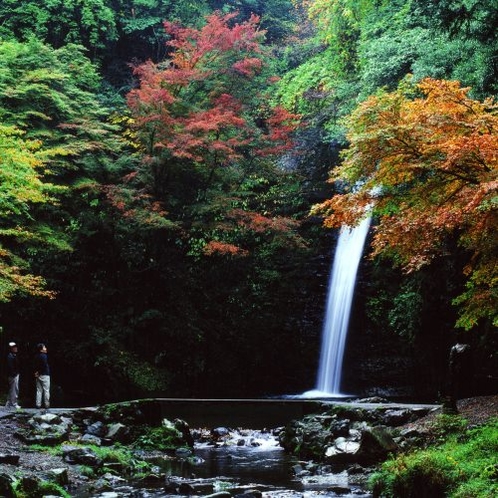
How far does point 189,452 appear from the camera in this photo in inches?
536

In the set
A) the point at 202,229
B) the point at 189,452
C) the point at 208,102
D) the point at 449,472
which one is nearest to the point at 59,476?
the point at 189,452

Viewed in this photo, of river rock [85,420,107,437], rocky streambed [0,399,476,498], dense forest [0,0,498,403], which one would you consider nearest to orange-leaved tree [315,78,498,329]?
rocky streambed [0,399,476,498]

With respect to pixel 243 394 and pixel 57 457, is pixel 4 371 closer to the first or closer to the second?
pixel 243 394

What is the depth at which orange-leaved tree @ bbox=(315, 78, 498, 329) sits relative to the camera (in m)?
8.87

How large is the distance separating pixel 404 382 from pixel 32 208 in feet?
44.5

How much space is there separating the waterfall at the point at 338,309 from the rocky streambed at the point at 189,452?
552cm

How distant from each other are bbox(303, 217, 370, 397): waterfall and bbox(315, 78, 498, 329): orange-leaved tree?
35.9 ft

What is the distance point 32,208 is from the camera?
64.3ft

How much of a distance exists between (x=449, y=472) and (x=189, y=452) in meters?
6.95

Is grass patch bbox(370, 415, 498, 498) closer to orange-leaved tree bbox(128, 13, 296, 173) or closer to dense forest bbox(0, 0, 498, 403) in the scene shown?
dense forest bbox(0, 0, 498, 403)

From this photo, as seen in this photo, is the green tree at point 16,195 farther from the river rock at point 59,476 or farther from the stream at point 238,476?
the stream at point 238,476

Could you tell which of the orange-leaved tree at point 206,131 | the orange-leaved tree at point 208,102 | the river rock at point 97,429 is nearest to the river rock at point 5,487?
the river rock at point 97,429

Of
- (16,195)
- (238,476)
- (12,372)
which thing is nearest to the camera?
(238,476)

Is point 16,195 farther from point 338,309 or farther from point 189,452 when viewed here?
point 338,309
